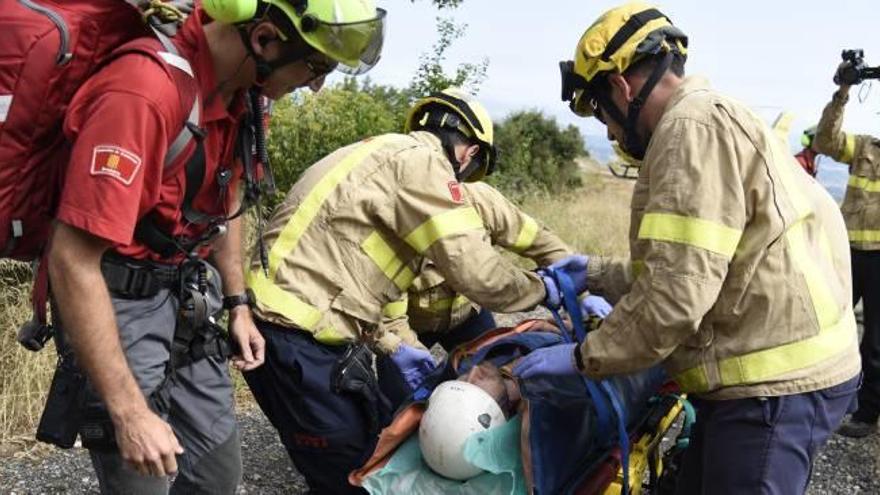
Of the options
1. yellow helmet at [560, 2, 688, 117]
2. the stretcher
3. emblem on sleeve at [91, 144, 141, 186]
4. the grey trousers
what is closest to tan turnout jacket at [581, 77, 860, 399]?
yellow helmet at [560, 2, 688, 117]

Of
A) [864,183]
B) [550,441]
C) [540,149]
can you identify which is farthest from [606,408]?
[540,149]

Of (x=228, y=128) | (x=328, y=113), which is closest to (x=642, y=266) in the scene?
(x=228, y=128)

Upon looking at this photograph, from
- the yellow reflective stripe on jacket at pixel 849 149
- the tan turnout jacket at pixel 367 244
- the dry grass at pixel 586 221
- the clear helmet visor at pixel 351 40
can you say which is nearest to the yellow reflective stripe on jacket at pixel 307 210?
the tan turnout jacket at pixel 367 244

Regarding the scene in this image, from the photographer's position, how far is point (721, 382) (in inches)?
94.0

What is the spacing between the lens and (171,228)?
7.95 ft

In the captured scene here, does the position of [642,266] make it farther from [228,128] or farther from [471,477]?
[228,128]

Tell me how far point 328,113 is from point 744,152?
21.9 feet

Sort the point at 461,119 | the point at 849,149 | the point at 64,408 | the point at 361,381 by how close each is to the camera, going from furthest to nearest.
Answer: the point at 849,149 < the point at 461,119 < the point at 361,381 < the point at 64,408

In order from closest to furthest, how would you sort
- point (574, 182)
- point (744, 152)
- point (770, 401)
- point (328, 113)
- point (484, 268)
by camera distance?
point (744, 152), point (770, 401), point (484, 268), point (328, 113), point (574, 182)

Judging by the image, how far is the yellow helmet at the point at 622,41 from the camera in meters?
2.44

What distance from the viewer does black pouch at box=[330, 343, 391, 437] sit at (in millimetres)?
3256

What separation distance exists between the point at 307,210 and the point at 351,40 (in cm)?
98

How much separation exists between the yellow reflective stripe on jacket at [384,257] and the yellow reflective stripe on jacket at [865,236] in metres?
3.51

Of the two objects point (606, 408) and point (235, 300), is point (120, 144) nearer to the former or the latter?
point (235, 300)
